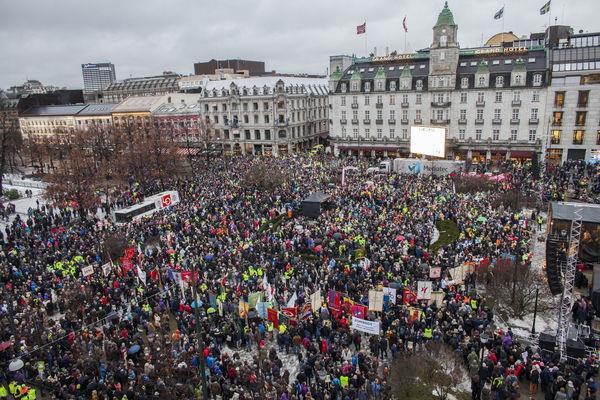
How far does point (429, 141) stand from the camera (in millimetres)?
53469

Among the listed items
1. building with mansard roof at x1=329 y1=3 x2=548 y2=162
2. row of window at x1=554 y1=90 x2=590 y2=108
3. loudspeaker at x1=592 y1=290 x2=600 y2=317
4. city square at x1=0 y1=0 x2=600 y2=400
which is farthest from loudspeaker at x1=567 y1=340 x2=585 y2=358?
row of window at x1=554 y1=90 x2=590 y2=108

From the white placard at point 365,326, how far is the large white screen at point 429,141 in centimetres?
3741

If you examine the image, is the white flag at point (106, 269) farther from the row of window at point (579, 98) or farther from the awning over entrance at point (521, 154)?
the row of window at point (579, 98)

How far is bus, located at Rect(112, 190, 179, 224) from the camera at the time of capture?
40062 millimetres

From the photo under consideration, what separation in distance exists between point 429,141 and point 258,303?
39.0 metres

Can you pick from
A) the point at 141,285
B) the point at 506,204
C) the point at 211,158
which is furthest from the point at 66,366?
the point at 211,158

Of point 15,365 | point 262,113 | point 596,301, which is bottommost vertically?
point 15,365

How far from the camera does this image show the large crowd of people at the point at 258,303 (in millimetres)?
16547

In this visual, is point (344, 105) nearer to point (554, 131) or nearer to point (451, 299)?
point (554, 131)

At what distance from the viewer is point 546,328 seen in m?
20.7

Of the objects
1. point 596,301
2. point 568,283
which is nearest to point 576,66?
point 596,301

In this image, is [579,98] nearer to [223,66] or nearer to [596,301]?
[596,301]

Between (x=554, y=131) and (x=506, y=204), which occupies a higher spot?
(x=554, y=131)

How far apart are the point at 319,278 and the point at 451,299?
25.4 ft
